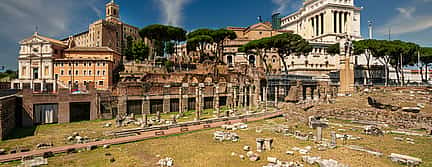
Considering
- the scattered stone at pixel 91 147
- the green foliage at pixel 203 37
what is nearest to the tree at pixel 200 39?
the green foliage at pixel 203 37

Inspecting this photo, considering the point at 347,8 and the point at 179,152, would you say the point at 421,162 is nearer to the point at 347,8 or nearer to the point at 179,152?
the point at 179,152

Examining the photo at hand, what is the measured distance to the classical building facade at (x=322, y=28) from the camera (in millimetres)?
73000

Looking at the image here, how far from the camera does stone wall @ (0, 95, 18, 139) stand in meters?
18.0

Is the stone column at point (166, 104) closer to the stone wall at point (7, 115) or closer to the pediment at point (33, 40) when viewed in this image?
the stone wall at point (7, 115)

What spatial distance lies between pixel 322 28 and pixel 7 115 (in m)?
92.9

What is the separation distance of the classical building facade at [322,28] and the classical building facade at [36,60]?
62743mm

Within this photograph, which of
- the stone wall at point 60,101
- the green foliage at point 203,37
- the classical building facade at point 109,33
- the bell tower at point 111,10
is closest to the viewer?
the stone wall at point 60,101

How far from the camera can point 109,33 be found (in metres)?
83.2

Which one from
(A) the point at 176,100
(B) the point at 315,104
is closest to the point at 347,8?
(B) the point at 315,104

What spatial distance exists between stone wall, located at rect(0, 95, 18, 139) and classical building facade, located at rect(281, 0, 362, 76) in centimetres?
6516

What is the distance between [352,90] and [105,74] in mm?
47262

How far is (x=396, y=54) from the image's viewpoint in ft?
169

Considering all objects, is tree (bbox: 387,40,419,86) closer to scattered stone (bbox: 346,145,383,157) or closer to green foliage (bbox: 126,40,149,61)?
scattered stone (bbox: 346,145,383,157)

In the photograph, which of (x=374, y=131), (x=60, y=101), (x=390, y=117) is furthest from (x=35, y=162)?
(x=390, y=117)
